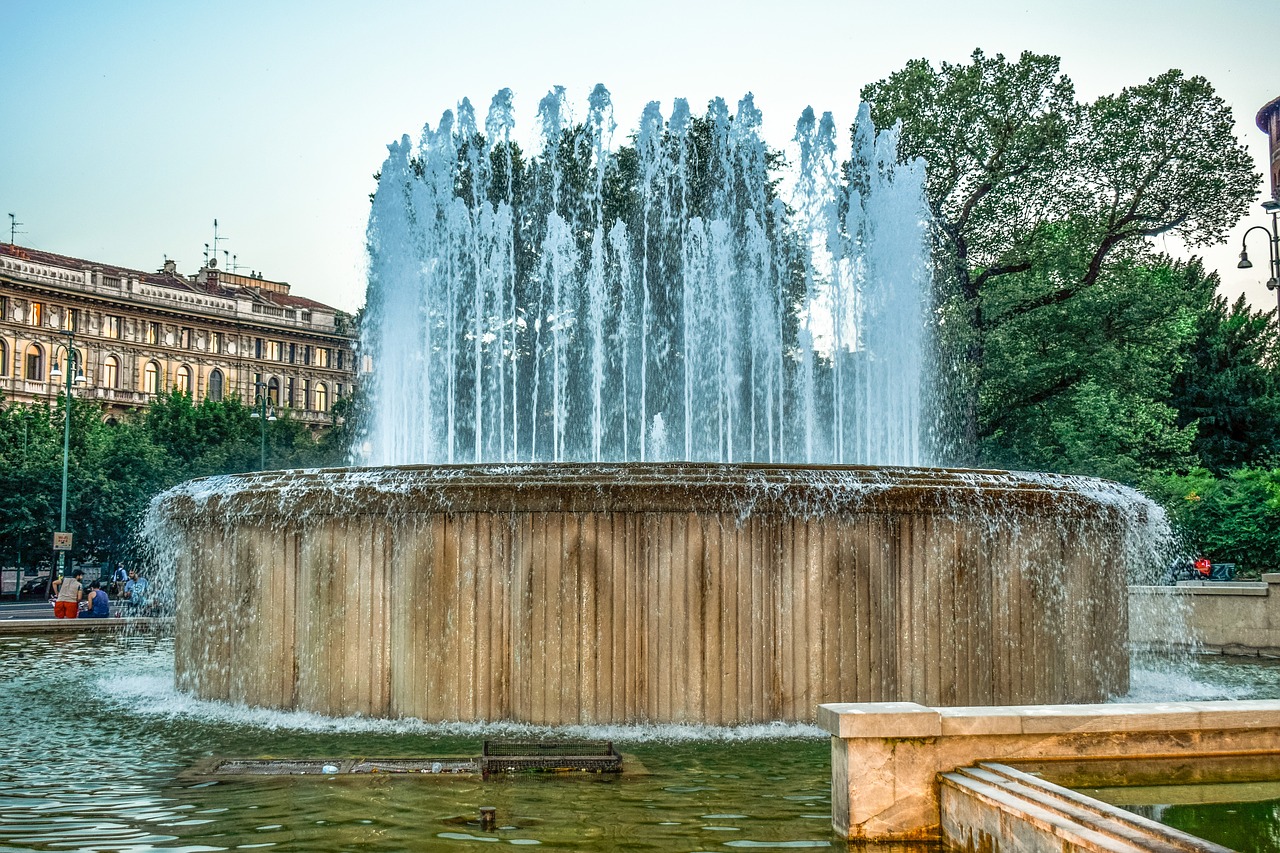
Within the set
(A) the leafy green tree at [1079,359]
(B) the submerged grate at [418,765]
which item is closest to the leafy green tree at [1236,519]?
(A) the leafy green tree at [1079,359]

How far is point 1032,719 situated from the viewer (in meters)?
6.04

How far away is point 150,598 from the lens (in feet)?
73.4

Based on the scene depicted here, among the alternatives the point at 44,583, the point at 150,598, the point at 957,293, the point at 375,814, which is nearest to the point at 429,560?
the point at 375,814

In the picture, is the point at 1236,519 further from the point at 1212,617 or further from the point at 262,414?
the point at 262,414

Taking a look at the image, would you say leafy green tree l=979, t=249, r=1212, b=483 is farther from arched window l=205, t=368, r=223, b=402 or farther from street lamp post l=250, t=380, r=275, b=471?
arched window l=205, t=368, r=223, b=402

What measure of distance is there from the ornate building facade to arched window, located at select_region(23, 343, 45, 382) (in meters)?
0.06

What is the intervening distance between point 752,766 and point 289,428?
182 ft

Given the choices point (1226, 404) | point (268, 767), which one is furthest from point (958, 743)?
point (1226, 404)

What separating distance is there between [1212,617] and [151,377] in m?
76.5

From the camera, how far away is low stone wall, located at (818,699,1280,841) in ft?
19.6

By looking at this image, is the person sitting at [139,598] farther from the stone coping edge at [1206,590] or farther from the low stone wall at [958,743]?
the low stone wall at [958,743]

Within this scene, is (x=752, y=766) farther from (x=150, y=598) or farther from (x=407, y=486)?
(x=150, y=598)

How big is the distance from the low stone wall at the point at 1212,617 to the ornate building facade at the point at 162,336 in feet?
185

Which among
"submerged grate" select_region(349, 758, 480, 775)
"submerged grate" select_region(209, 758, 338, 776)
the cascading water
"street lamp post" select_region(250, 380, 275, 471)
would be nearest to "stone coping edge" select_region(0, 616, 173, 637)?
the cascading water
